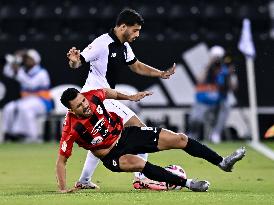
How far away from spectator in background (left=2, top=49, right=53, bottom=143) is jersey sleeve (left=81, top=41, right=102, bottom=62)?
966 cm

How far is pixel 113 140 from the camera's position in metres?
10.7

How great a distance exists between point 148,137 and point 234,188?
1.25 metres

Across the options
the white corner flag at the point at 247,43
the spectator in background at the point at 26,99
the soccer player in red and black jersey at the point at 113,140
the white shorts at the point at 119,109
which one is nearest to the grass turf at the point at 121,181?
the soccer player in red and black jersey at the point at 113,140

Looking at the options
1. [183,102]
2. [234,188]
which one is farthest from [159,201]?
[183,102]

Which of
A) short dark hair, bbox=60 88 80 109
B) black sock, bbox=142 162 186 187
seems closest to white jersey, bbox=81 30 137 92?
short dark hair, bbox=60 88 80 109

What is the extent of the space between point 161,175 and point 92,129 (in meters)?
0.84

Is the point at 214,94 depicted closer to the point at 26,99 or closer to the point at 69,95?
the point at 26,99

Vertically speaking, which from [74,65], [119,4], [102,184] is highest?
[119,4]

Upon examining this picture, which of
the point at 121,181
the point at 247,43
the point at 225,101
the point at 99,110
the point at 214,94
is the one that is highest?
the point at 247,43

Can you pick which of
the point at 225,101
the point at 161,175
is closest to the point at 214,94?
the point at 225,101

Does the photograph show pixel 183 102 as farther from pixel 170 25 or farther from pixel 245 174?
pixel 245 174

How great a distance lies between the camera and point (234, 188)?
11.4 m

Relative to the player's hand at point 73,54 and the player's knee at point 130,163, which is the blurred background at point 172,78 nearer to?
the player's hand at point 73,54

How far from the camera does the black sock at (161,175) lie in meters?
10.4
